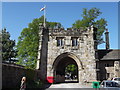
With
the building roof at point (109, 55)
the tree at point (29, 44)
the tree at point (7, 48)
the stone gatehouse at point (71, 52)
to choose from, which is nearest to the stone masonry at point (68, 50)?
the stone gatehouse at point (71, 52)

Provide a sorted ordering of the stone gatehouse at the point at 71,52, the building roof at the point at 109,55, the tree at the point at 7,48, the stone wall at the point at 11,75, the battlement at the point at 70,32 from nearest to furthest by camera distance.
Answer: the stone wall at the point at 11,75 < the stone gatehouse at the point at 71,52 < the building roof at the point at 109,55 < the battlement at the point at 70,32 < the tree at the point at 7,48

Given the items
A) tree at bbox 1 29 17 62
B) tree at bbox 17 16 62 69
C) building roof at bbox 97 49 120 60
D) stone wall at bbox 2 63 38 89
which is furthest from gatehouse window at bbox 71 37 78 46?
tree at bbox 1 29 17 62

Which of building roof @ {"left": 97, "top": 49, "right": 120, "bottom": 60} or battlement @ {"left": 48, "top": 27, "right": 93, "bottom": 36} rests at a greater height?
battlement @ {"left": 48, "top": 27, "right": 93, "bottom": 36}

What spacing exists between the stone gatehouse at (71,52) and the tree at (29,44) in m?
7.04

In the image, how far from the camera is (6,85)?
11562 mm

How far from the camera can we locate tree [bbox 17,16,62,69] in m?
32.8

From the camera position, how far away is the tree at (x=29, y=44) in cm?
3281

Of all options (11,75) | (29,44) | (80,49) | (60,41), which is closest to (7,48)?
(29,44)

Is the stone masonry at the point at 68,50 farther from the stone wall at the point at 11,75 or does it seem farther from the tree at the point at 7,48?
the tree at the point at 7,48

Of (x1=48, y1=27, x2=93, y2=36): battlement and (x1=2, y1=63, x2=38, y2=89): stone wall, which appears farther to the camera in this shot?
(x1=48, y1=27, x2=93, y2=36): battlement

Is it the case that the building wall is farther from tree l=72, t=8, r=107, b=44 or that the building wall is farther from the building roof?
tree l=72, t=8, r=107, b=44

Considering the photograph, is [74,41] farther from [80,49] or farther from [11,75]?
[11,75]

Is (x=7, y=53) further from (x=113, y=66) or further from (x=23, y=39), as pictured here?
(x=113, y=66)

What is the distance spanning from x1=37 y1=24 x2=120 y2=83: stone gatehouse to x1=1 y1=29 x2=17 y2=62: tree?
2176cm
